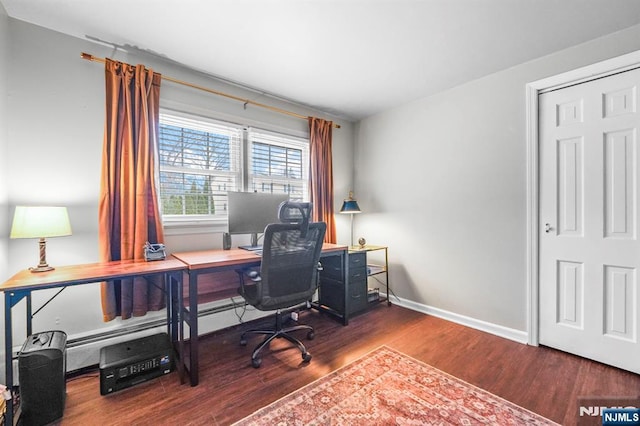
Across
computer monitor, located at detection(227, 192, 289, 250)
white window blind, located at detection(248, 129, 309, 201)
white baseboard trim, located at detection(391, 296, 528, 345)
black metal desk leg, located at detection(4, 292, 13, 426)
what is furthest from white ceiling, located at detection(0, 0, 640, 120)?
white baseboard trim, located at detection(391, 296, 528, 345)

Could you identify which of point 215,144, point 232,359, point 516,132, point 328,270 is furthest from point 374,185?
point 232,359

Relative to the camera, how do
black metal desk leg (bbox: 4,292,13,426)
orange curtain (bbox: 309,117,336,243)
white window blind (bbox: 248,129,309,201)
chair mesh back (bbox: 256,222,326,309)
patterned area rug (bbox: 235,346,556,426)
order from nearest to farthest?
Answer: black metal desk leg (bbox: 4,292,13,426) < patterned area rug (bbox: 235,346,556,426) < chair mesh back (bbox: 256,222,326,309) < white window blind (bbox: 248,129,309,201) < orange curtain (bbox: 309,117,336,243)

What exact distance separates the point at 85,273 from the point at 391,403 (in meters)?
1.99

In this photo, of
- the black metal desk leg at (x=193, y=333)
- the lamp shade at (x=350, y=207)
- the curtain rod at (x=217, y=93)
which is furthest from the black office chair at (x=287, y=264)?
the curtain rod at (x=217, y=93)

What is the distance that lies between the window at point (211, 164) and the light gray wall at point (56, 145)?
50cm

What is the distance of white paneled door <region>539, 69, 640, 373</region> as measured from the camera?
1913mm

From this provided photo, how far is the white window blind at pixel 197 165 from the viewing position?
2.44 metres

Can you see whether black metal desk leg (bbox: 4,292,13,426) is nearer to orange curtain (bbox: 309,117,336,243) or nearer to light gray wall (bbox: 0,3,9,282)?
light gray wall (bbox: 0,3,9,282)

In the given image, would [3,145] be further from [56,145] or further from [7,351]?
[7,351]

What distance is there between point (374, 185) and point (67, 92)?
10.1 ft

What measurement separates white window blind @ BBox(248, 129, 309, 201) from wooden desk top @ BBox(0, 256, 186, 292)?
1.29 m

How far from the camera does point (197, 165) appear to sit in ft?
8.54

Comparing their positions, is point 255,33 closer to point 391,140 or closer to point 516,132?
point 391,140

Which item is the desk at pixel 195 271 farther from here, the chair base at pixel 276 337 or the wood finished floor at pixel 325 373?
the chair base at pixel 276 337
